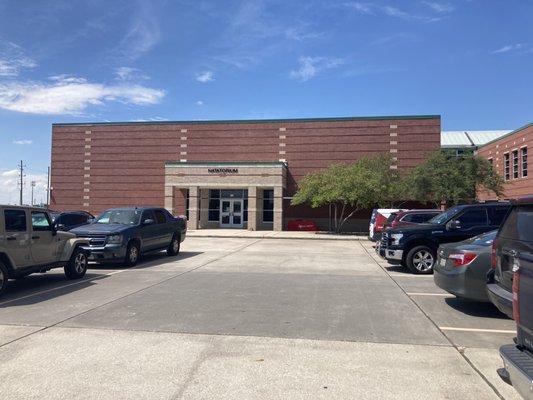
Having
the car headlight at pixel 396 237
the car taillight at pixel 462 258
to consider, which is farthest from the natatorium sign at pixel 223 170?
the car taillight at pixel 462 258

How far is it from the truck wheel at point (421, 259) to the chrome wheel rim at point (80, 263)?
8564mm

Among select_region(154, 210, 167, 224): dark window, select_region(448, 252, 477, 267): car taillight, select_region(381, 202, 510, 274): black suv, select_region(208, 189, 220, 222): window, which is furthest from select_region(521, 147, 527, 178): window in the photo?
select_region(448, 252, 477, 267): car taillight

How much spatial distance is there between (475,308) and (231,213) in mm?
33474

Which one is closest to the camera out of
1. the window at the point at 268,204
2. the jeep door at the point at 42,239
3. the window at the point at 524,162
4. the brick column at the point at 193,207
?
the jeep door at the point at 42,239

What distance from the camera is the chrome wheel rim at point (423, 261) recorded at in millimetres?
13188

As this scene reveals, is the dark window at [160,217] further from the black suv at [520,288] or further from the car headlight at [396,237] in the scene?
the black suv at [520,288]

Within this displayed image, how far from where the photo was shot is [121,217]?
15555mm

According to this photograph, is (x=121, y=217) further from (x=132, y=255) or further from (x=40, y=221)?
(x=40, y=221)

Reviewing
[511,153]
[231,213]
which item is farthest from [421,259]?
[511,153]

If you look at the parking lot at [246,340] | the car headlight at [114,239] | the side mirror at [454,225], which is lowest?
the parking lot at [246,340]

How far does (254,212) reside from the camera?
38062 millimetres

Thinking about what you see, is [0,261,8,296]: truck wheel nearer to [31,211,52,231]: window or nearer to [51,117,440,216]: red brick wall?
[31,211,52,231]: window

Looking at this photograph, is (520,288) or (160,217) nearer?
(520,288)

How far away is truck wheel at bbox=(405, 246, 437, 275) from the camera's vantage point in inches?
520
